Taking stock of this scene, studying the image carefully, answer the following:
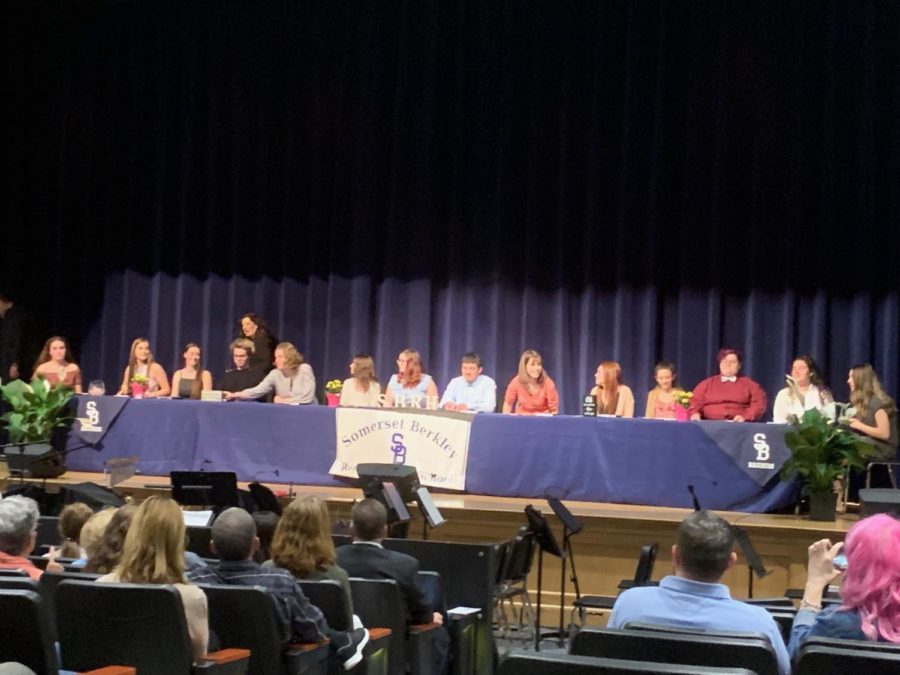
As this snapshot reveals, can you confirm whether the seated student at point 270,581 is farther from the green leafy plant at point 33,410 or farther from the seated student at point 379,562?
the green leafy plant at point 33,410

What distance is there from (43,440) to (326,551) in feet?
20.2

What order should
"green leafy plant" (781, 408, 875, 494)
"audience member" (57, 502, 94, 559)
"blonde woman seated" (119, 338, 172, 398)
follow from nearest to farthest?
"audience member" (57, 502, 94, 559), "green leafy plant" (781, 408, 875, 494), "blonde woman seated" (119, 338, 172, 398)

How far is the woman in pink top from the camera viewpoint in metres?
11.0

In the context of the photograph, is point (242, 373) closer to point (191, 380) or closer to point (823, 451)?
point (191, 380)

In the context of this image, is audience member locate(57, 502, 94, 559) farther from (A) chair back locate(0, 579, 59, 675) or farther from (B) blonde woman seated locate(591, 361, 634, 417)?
(B) blonde woman seated locate(591, 361, 634, 417)

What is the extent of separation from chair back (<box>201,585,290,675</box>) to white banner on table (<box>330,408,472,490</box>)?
212 inches

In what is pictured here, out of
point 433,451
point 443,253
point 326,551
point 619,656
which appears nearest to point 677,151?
point 443,253

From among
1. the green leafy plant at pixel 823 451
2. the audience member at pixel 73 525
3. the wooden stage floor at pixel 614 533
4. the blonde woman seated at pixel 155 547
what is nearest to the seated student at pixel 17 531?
the blonde woman seated at pixel 155 547

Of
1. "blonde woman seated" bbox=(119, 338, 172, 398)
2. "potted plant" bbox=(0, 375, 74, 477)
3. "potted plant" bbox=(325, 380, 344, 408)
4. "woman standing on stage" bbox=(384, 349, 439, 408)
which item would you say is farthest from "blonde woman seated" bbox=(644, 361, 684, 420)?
"potted plant" bbox=(0, 375, 74, 477)

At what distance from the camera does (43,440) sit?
10.4m

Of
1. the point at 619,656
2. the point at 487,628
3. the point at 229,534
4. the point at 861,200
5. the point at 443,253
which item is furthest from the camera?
the point at 443,253

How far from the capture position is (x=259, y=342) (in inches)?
482

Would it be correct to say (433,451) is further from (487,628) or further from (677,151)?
(677,151)

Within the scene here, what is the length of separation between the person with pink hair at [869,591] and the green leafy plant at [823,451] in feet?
17.8
